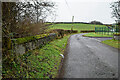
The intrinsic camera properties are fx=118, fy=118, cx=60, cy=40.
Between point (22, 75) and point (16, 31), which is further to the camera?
point (16, 31)

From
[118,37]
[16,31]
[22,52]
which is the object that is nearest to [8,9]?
[16,31]

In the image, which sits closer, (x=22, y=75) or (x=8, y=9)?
(x=22, y=75)

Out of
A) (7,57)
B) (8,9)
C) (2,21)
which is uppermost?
(8,9)

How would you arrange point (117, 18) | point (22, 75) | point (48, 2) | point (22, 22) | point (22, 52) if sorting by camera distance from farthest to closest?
point (117, 18), point (48, 2), point (22, 22), point (22, 52), point (22, 75)

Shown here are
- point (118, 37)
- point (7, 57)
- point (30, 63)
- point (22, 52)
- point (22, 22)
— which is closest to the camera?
point (7, 57)

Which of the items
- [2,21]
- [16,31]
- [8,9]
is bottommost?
[16,31]

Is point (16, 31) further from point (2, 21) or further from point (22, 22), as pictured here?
point (2, 21)

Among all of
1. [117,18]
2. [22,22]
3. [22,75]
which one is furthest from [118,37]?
[22,75]

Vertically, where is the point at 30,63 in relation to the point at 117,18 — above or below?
below

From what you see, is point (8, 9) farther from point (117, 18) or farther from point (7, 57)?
point (117, 18)

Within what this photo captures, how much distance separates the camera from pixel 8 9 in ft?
14.8

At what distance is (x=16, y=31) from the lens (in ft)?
17.6

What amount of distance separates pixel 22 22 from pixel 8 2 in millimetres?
1383

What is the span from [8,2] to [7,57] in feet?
6.81
